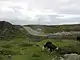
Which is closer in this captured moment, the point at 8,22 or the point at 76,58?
the point at 76,58

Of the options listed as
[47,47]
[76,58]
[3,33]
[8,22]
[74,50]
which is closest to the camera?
[76,58]

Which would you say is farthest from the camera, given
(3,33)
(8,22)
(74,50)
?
(8,22)

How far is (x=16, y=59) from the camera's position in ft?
172

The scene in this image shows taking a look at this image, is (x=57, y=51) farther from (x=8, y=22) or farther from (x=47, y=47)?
(x=8, y=22)

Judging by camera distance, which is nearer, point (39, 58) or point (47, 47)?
point (39, 58)

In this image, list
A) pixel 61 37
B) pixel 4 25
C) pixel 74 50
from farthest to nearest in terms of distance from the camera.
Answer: pixel 4 25
pixel 61 37
pixel 74 50

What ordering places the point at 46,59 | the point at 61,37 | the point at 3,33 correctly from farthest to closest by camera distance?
the point at 3,33 < the point at 61,37 < the point at 46,59

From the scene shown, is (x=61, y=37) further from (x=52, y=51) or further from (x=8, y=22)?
(x=8, y=22)

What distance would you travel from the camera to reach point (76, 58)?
131 ft

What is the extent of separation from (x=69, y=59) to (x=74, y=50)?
1452 cm

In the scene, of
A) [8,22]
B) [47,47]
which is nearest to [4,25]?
[8,22]

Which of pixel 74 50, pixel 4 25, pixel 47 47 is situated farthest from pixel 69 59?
pixel 4 25

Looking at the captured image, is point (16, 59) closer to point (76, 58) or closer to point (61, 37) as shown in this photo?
point (76, 58)

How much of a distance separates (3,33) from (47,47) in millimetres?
74053
